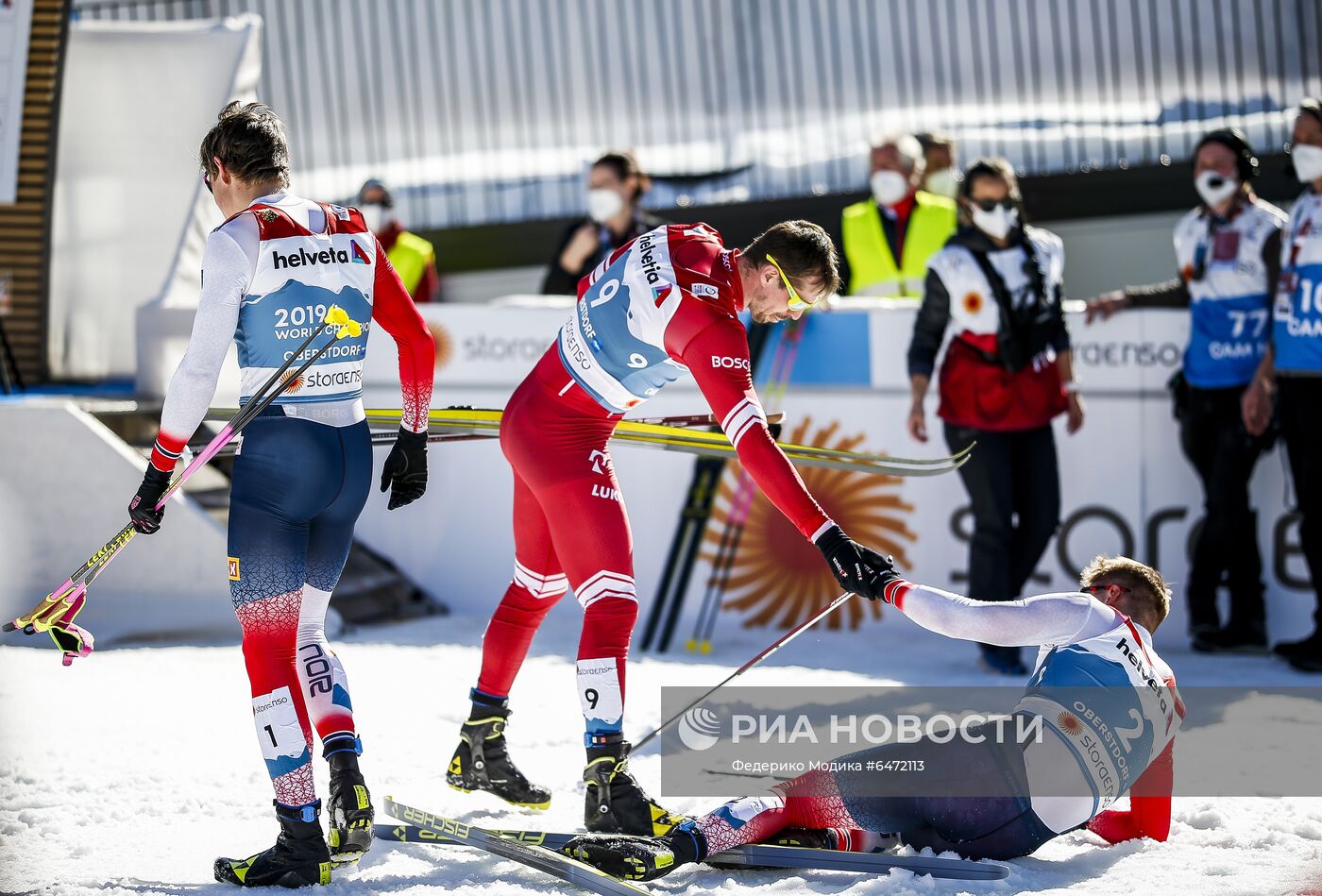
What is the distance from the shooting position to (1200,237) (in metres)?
6.46

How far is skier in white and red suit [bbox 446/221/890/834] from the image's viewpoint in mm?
3740

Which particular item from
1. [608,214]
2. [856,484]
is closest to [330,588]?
[856,484]

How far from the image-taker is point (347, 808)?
3705 mm

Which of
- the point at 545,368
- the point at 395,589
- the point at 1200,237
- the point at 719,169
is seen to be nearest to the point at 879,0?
the point at 719,169

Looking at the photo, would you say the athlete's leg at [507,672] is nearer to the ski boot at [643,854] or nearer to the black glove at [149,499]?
the ski boot at [643,854]

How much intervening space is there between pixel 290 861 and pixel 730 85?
807 centimetres

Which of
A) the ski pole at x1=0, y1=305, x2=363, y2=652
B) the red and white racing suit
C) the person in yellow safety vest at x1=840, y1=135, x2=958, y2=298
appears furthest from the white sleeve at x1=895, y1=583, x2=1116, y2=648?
the person in yellow safety vest at x1=840, y1=135, x2=958, y2=298

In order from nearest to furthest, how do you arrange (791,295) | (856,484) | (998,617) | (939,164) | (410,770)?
(998,617) < (791,295) < (410,770) < (856,484) < (939,164)

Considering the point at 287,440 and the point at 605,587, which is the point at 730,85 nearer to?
the point at 605,587

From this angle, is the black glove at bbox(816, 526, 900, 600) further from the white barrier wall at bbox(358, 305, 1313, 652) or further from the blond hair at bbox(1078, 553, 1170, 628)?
the white barrier wall at bbox(358, 305, 1313, 652)

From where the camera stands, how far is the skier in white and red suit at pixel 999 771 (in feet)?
11.6

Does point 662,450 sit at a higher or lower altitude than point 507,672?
higher

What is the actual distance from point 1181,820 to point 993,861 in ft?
2.53

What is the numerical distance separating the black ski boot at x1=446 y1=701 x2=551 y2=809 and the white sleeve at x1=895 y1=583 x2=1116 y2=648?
55.9 inches
